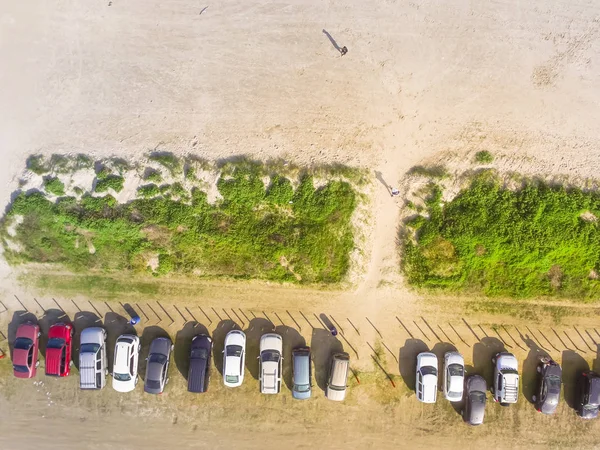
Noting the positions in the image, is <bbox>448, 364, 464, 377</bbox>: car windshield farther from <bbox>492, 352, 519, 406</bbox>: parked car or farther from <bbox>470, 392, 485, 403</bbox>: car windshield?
<bbox>492, 352, 519, 406</bbox>: parked car

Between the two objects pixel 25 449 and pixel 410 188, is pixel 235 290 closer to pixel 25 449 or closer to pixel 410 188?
pixel 410 188

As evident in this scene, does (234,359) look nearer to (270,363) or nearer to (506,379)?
(270,363)

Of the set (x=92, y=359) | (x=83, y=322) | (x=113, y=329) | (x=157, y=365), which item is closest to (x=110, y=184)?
(x=83, y=322)

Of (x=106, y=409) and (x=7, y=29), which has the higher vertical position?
(x=7, y=29)

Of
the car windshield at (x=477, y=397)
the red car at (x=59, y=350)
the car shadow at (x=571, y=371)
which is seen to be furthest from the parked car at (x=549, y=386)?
the red car at (x=59, y=350)

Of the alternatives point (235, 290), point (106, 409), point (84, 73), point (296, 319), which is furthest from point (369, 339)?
point (84, 73)
